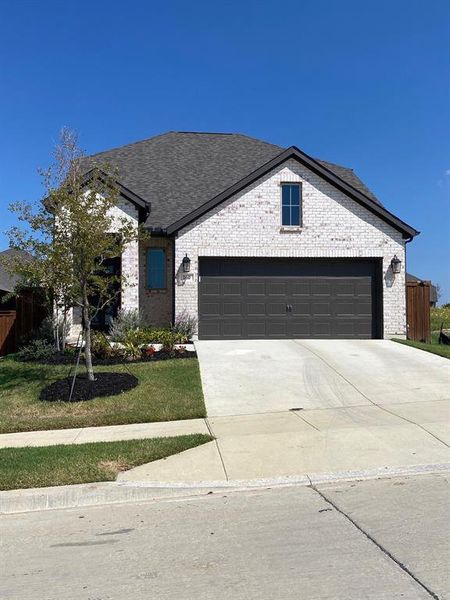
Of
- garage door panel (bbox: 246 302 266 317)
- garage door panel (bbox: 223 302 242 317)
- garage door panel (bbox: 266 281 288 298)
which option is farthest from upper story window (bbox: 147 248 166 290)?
garage door panel (bbox: 266 281 288 298)

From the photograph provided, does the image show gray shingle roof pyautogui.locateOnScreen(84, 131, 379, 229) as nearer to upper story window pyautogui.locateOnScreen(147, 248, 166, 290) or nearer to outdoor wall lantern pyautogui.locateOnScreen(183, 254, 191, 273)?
upper story window pyautogui.locateOnScreen(147, 248, 166, 290)

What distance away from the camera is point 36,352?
519 inches

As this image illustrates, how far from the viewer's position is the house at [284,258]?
1644cm

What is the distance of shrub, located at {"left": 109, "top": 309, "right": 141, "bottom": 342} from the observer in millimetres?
14789

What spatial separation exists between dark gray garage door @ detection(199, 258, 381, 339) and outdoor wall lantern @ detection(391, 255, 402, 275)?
1.61ft

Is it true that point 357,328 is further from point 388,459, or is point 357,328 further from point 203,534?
point 203,534

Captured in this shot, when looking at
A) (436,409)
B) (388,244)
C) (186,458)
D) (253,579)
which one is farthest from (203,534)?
(388,244)

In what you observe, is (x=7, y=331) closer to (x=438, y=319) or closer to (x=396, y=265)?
(x=396, y=265)

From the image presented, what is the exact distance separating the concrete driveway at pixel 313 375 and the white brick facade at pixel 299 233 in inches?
81.2

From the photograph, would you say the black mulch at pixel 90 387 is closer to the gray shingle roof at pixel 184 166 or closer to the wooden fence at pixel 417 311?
the gray shingle roof at pixel 184 166

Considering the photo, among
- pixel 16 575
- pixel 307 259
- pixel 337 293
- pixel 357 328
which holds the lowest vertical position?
pixel 16 575

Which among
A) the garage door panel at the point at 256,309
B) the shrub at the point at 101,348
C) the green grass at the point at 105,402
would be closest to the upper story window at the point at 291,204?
the garage door panel at the point at 256,309

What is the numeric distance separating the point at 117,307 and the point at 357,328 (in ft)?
24.7

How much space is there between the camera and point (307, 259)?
1681cm
